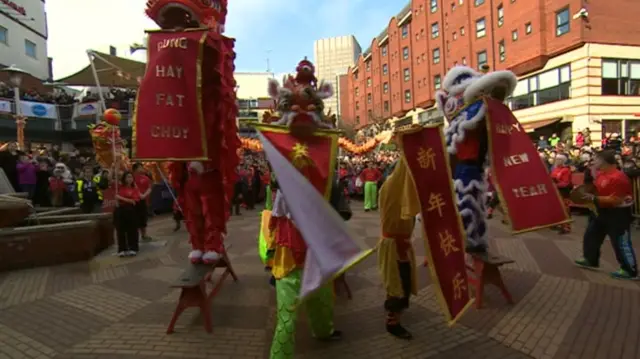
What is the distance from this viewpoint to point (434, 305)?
4.92 metres

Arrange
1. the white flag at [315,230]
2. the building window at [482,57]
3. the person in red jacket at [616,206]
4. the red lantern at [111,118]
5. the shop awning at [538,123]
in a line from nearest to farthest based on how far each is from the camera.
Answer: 1. the white flag at [315,230]
2. the person in red jacket at [616,206]
3. the red lantern at [111,118]
4. the shop awning at [538,123]
5. the building window at [482,57]

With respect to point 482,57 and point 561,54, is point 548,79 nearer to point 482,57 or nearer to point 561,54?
point 561,54

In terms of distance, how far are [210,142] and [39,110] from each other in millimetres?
21873

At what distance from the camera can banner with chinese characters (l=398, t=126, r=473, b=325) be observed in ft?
11.0

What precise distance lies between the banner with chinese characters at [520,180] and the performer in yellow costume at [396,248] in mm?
1115

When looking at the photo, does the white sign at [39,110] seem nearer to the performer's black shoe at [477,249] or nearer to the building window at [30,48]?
the building window at [30,48]

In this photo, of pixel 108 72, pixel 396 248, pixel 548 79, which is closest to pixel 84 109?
pixel 108 72

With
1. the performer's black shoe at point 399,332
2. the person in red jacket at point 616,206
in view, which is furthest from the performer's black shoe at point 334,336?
the person in red jacket at point 616,206

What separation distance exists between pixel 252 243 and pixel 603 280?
6011mm

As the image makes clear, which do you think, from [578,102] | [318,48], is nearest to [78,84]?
[578,102]

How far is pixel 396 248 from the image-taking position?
156 inches

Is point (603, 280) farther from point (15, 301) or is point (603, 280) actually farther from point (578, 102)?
point (578, 102)

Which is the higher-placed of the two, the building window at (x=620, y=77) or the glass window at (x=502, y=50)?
the glass window at (x=502, y=50)

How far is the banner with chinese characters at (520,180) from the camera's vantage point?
167 inches
